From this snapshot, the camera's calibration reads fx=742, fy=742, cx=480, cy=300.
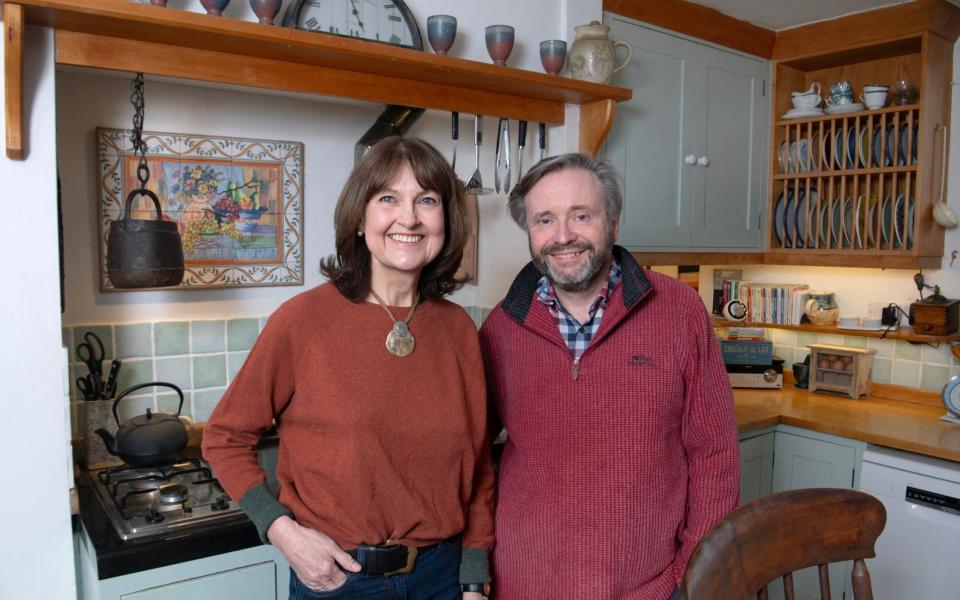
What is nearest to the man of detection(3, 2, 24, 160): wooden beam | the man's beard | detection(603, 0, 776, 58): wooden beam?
the man's beard

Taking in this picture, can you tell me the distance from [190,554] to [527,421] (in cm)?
76

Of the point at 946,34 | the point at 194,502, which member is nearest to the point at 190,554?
the point at 194,502

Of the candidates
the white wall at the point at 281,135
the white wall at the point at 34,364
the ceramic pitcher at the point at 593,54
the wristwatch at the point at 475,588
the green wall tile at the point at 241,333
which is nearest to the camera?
the wristwatch at the point at 475,588

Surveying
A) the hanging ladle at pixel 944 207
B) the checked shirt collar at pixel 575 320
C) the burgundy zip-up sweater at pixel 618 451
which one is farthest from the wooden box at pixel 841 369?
the checked shirt collar at pixel 575 320

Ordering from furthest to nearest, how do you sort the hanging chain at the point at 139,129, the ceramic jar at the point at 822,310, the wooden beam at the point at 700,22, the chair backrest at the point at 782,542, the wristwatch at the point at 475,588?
1. the ceramic jar at the point at 822,310
2. the wooden beam at the point at 700,22
3. the hanging chain at the point at 139,129
4. the wristwatch at the point at 475,588
5. the chair backrest at the point at 782,542

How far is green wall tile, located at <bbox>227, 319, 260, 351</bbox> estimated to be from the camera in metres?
2.17

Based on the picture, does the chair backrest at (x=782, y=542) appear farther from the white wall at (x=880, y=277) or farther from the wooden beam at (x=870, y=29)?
the wooden beam at (x=870, y=29)

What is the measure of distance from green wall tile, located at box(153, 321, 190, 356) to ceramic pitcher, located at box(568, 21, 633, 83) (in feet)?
4.61

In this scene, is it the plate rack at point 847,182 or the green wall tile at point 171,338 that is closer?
the green wall tile at point 171,338

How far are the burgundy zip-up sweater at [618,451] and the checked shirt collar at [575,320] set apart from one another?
0.09ft

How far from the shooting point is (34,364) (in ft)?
5.01

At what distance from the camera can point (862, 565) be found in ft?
4.09

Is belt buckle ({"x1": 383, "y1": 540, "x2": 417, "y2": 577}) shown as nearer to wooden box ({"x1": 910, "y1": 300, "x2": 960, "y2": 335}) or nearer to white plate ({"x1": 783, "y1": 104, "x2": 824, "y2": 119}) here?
wooden box ({"x1": 910, "y1": 300, "x2": 960, "y2": 335})

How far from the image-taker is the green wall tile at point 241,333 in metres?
2.17
